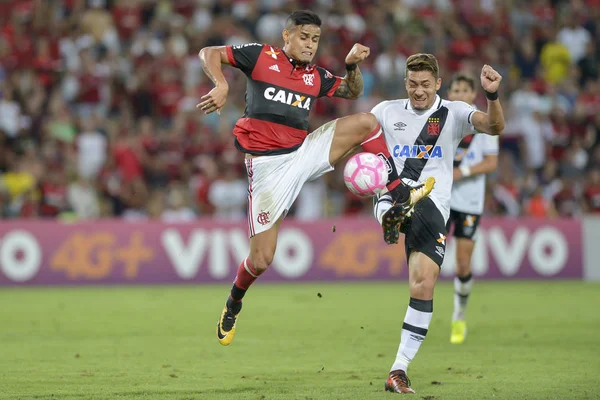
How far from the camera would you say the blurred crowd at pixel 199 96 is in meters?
18.6

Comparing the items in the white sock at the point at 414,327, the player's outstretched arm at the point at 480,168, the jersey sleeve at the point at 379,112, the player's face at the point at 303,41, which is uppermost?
the player's face at the point at 303,41

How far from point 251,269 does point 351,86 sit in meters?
1.86

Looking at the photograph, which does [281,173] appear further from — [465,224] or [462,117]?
[465,224]

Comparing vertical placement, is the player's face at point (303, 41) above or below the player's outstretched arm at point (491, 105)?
above

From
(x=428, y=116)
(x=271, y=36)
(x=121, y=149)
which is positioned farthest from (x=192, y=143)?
(x=428, y=116)

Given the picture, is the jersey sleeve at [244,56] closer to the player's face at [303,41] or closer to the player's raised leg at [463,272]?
the player's face at [303,41]

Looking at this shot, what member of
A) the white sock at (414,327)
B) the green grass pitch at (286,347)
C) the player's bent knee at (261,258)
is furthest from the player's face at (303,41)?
the green grass pitch at (286,347)

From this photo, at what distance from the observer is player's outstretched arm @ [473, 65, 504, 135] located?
24.9ft

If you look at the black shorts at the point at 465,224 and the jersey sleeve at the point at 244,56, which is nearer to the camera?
the jersey sleeve at the point at 244,56

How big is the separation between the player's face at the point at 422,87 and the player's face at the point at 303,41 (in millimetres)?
921

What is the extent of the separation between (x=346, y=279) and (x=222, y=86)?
429 inches

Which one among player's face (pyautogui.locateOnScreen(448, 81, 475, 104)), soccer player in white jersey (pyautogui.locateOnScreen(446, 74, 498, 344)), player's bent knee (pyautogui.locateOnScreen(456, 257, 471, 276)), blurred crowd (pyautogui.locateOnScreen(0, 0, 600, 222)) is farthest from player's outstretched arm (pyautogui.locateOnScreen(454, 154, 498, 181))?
blurred crowd (pyautogui.locateOnScreen(0, 0, 600, 222))

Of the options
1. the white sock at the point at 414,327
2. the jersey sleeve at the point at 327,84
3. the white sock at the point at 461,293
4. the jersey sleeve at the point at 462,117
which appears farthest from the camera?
the white sock at the point at 461,293

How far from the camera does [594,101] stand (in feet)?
71.7
